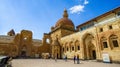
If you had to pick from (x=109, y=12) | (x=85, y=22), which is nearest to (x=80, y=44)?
(x=85, y=22)

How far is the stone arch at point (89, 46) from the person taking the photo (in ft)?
80.4

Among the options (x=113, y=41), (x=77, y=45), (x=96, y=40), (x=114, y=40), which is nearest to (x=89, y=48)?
(x=96, y=40)

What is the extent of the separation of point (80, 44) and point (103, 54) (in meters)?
7.61

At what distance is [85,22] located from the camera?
27250 millimetres

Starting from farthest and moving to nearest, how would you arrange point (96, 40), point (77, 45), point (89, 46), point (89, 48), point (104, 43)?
1. point (77, 45)
2. point (89, 48)
3. point (89, 46)
4. point (96, 40)
5. point (104, 43)

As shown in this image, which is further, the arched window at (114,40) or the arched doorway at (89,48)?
the arched doorway at (89,48)

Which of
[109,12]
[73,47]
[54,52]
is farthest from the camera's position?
[54,52]

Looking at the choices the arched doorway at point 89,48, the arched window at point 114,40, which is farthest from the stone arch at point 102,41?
the arched doorway at point 89,48

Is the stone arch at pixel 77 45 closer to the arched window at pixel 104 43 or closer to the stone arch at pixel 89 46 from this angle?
the stone arch at pixel 89 46

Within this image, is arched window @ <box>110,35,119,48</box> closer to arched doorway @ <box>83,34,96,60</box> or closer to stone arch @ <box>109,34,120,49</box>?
stone arch @ <box>109,34,120,49</box>

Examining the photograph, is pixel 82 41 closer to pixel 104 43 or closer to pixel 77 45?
pixel 77 45

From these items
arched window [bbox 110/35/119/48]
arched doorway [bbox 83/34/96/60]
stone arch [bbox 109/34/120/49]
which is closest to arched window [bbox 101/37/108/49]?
stone arch [bbox 109/34/120/49]

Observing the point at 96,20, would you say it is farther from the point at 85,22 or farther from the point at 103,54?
the point at 103,54

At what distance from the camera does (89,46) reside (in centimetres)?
2525
